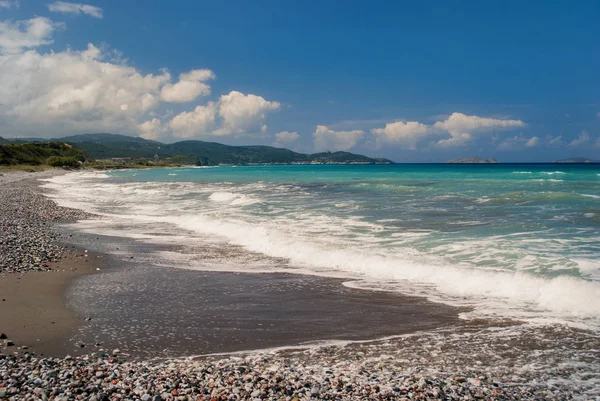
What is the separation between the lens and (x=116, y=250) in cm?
1523

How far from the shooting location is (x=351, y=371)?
236 inches

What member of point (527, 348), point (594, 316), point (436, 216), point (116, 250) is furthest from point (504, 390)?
point (436, 216)

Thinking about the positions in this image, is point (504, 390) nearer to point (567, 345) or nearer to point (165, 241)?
point (567, 345)

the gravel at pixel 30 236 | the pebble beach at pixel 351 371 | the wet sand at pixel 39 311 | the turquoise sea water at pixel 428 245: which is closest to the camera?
the pebble beach at pixel 351 371

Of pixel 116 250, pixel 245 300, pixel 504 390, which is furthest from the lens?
pixel 116 250

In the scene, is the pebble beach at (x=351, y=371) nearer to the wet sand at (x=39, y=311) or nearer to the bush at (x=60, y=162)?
the wet sand at (x=39, y=311)

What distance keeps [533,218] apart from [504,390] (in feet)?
60.7

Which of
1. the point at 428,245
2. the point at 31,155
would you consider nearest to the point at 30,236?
the point at 428,245

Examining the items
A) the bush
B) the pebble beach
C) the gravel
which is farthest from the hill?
the pebble beach

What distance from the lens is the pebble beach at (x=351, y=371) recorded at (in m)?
5.27

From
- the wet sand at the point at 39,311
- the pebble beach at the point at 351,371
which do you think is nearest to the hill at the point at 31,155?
the wet sand at the point at 39,311

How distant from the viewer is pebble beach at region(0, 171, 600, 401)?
A: 527cm

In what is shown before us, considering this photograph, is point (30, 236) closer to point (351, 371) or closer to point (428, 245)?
point (428, 245)

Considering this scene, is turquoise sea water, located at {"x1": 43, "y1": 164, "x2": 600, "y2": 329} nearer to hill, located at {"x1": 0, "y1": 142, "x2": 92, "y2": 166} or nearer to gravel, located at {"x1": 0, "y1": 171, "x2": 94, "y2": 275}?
gravel, located at {"x1": 0, "y1": 171, "x2": 94, "y2": 275}
